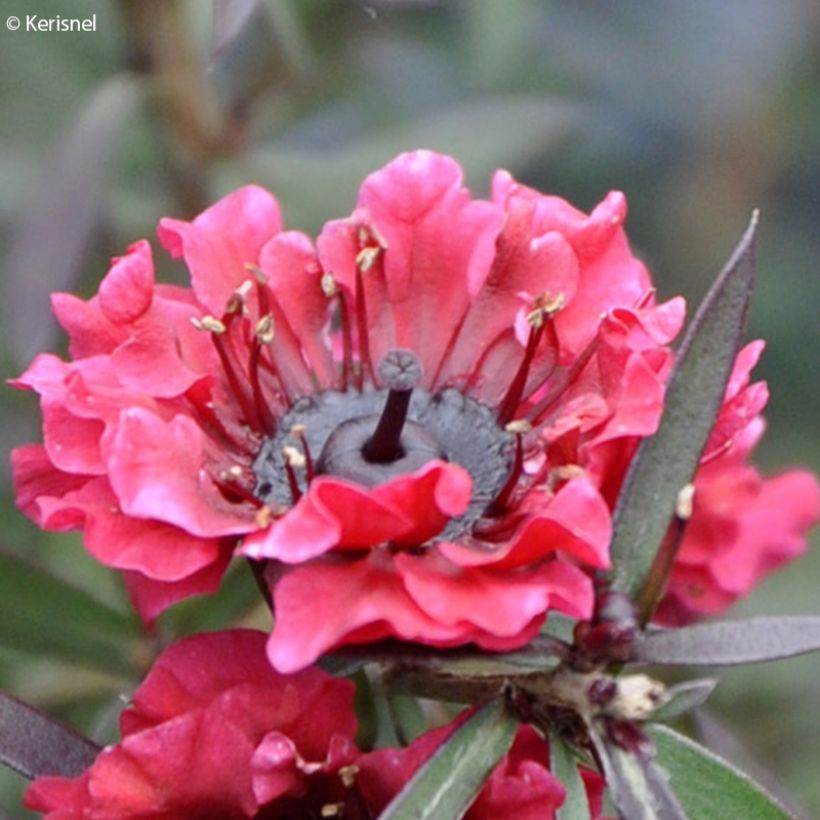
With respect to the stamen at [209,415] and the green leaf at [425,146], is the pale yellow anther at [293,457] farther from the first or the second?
the green leaf at [425,146]

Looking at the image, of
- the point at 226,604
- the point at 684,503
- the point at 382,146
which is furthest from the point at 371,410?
the point at 382,146

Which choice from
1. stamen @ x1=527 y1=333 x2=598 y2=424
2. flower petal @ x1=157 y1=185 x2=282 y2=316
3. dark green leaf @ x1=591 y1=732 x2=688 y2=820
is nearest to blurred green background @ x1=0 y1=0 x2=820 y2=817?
flower petal @ x1=157 y1=185 x2=282 y2=316

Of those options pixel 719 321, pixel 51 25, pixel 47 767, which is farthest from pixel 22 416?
pixel 719 321

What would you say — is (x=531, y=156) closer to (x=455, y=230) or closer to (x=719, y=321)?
(x=455, y=230)

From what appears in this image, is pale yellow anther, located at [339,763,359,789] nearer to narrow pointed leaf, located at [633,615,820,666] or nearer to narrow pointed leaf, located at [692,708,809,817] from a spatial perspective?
narrow pointed leaf, located at [633,615,820,666]

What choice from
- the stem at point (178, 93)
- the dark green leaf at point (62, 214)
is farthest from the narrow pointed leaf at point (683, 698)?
the stem at point (178, 93)

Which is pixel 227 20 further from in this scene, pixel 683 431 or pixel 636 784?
pixel 636 784
